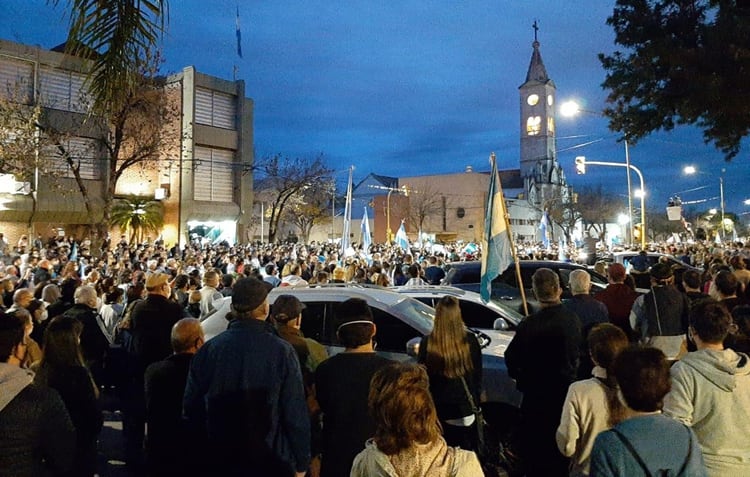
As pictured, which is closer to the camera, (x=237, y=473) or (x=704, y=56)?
(x=237, y=473)

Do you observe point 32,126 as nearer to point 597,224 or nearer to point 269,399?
point 269,399

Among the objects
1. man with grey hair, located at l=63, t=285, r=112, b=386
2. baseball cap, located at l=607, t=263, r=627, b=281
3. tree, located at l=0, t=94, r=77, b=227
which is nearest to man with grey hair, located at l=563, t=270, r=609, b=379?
baseball cap, located at l=607, t=263, r=627, b=281

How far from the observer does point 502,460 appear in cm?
541

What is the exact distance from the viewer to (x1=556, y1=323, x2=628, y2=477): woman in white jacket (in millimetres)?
3152

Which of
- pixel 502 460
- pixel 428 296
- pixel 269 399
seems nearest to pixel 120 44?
pixel 269 399

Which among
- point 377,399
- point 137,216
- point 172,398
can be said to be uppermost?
point 137,216

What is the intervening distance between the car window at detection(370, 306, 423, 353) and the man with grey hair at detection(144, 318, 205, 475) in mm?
2221

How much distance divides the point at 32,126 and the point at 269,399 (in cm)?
2479

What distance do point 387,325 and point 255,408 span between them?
274cm

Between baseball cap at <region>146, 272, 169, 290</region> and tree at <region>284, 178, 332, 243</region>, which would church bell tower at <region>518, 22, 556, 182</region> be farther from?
baseball cap at <region>146, 272, 169, 290</region>

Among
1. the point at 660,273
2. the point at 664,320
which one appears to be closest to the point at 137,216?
the point at 660,273

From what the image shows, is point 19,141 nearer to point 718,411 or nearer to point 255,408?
point 255,408

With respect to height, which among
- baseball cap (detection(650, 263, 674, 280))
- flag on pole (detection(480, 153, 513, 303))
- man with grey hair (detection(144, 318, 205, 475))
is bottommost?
man with grey hair (detection(144, 318, 205, 475))

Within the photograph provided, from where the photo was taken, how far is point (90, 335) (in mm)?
5754
